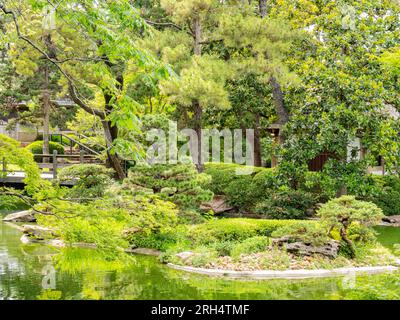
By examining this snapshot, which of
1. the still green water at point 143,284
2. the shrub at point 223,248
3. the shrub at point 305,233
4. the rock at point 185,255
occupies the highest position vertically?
the shrub at point 305,233

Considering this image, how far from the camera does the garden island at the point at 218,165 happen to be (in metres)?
7.84

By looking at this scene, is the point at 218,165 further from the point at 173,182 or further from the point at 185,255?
the point at 185,255

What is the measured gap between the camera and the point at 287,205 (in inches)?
671

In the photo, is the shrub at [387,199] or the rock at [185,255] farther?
the shrub at [387,199]

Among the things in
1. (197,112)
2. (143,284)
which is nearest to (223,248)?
(143,284)

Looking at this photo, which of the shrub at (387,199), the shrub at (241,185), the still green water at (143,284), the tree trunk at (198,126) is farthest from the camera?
the tree trunk at (198,126)

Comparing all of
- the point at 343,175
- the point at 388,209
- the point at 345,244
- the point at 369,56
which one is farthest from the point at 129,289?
the point at 388,209

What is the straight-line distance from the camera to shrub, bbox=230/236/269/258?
1130 cm

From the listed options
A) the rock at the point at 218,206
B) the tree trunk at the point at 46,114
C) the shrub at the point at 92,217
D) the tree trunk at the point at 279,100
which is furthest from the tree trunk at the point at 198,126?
the shrub at the point at 92,217

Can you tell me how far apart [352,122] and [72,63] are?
9879mm

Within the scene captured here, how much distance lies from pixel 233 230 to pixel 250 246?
2.70ft

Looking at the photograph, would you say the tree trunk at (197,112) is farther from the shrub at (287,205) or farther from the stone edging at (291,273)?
the stone edging at (291,273)

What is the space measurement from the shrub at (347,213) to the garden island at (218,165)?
0.03 m
